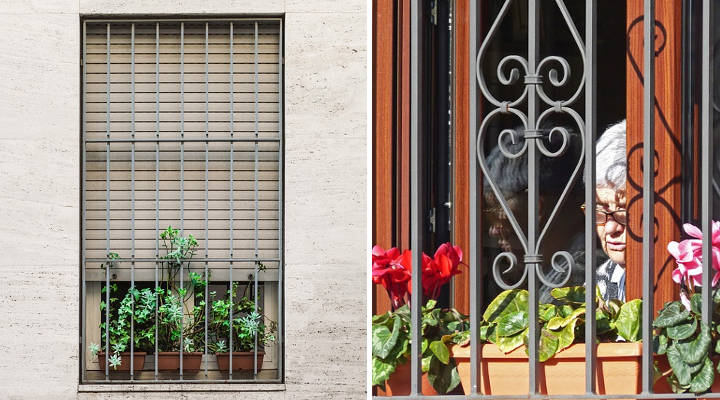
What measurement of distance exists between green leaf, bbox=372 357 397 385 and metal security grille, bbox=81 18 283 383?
387 centimetres

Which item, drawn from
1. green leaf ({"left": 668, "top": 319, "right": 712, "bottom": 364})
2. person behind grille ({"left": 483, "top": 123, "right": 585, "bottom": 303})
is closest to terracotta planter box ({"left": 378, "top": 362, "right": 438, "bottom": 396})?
person behind grille ({"left": 483, "top": 123, "right": 585, "bottom": 303})

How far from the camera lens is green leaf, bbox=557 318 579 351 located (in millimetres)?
3355

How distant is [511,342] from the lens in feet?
11.2

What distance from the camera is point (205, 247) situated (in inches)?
290

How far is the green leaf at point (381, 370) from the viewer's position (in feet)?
11.4

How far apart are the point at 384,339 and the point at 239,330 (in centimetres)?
398

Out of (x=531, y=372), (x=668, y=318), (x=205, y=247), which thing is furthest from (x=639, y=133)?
(x=205, y=247)

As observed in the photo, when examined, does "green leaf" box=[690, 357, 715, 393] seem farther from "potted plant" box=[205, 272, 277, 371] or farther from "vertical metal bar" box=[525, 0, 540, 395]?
"potted plant" box=[205, 272, 277, 371]

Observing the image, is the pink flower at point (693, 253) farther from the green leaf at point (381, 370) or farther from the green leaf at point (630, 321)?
the green leaf at point (381, 370)

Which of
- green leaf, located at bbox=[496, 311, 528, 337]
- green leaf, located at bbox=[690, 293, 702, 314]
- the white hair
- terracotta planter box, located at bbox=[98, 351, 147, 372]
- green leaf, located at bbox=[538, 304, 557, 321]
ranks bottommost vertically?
terracotta planter box, located at bbox=[98, 351, 147, 372]

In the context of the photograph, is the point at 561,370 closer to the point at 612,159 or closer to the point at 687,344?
the point at 687,344

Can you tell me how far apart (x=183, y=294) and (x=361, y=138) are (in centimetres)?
148

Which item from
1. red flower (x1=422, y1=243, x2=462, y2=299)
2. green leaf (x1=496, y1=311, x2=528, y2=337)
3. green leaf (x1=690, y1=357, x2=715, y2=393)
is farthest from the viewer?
red flower (x1=422, y1=243, x2=462, y2=299)

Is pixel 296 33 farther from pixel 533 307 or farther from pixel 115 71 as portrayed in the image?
pixel 533 307
